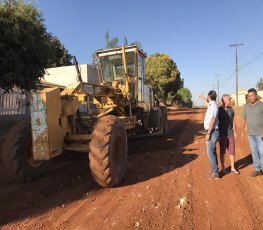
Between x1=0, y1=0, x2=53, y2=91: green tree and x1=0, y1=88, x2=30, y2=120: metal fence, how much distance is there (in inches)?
157

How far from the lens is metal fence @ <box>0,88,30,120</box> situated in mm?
18312

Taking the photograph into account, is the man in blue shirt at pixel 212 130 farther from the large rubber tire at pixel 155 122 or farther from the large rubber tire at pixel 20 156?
the large rubber tire at pixel 155 122

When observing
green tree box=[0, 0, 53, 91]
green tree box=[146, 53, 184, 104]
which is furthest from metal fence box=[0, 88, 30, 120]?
green tree box=[146, 53, 184, 104]

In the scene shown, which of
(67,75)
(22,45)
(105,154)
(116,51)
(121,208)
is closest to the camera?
(121,208)

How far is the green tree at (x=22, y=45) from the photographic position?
509 inches

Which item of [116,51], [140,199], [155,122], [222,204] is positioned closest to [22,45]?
[116,51]

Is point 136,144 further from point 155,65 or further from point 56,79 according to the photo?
point 155,65

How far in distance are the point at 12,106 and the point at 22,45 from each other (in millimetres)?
6470

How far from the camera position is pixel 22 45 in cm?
1344

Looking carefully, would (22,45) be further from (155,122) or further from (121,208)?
(121,208)

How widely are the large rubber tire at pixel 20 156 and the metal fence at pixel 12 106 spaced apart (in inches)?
454

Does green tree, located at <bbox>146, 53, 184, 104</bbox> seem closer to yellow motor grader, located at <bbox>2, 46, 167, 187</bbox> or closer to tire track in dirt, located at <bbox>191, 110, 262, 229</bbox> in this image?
yellow motor grader, located at <bbox>2, 46, 167, 187</bbox>

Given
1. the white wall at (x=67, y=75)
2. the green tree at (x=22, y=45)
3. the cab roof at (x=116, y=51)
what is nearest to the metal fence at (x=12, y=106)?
the green tree at (x=22, y=45)

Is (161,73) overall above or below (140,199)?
above
